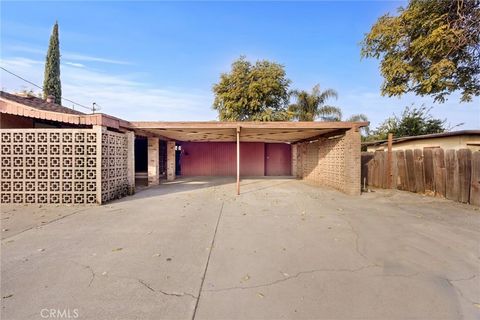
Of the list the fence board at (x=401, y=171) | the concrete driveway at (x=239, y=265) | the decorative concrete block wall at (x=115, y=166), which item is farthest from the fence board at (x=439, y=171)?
the decorative concrete block wall at (x=115, y=166)

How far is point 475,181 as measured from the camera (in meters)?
6.46

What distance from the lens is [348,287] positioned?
2.52 meters

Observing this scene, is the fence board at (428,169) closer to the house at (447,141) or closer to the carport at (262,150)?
the house at (447,141)

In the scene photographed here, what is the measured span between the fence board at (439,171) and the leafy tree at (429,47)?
1735 millimetres

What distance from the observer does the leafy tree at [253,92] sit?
17.6m

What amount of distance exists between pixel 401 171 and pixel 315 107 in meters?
10.2

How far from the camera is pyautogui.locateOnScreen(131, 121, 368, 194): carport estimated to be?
8445mm

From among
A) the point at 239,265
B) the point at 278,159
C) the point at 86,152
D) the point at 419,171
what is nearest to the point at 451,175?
the point at 419,171

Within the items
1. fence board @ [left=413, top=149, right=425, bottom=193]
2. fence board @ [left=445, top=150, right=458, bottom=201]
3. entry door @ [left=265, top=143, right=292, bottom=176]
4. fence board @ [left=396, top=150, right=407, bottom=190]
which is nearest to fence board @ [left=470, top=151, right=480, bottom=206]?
fence board @ [left=445, top=150, right=458, bottom=201]

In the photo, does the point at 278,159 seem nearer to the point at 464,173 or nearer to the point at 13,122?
the point at 464,173

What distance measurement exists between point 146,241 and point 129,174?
16.9 feet

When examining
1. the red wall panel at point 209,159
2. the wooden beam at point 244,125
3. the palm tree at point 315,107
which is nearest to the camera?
the wooden beam at point 244,125

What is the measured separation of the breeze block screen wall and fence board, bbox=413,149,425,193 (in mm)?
10212

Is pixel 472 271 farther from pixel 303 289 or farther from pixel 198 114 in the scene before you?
pixel 198 114
